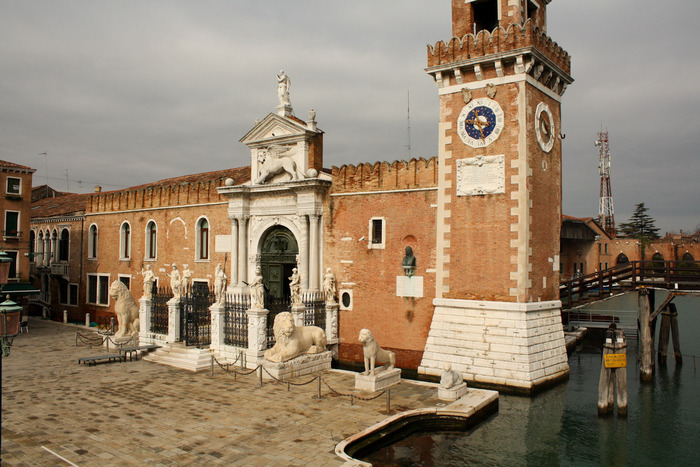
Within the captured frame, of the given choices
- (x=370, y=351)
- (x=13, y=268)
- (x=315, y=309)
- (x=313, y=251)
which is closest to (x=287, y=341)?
(x=370, y=351)

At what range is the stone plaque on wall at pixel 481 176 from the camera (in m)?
15.8

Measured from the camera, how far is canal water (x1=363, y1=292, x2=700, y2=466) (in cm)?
1080

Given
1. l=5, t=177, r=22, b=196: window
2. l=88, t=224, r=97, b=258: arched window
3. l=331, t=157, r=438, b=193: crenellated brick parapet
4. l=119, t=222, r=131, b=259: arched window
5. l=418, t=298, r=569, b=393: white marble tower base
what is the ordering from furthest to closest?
l=88, t=224, r=97, b=258: arched window → l=119, t=222, r=131, b=259: arched window → l=5, t=177, r=22, b=196: window → l=331, t=157, r=438, b=193: crenellated brick parapet → l=418, t=298, r=569, b=393: white marble tower base

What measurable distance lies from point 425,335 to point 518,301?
3.59 m

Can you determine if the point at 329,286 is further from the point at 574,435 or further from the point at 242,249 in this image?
the point at 574,435

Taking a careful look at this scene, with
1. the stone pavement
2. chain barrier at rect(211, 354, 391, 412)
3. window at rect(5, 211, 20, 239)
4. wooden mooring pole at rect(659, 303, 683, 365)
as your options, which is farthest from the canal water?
window at rect(5, 211, 20, 239)

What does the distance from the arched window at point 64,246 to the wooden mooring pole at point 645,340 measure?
1158 inches

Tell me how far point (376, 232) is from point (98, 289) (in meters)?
17.8

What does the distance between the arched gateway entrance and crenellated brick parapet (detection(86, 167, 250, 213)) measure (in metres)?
3.31

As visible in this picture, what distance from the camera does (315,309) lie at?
19.1 meters

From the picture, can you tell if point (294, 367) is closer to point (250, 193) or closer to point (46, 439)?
point (46, 439)

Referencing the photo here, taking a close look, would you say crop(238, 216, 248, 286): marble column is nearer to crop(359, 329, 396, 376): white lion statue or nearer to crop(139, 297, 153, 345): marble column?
crop(139, 297, 153, 345): marble column

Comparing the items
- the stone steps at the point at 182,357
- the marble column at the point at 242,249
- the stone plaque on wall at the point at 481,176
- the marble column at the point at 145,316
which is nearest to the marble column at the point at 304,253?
the marble column at the point at 242,249

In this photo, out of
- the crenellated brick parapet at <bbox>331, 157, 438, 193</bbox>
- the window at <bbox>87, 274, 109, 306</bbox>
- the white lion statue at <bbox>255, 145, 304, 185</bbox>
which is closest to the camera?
the crenellated brick parapet at <bbox>331, 157, 438, 193</bbox>
